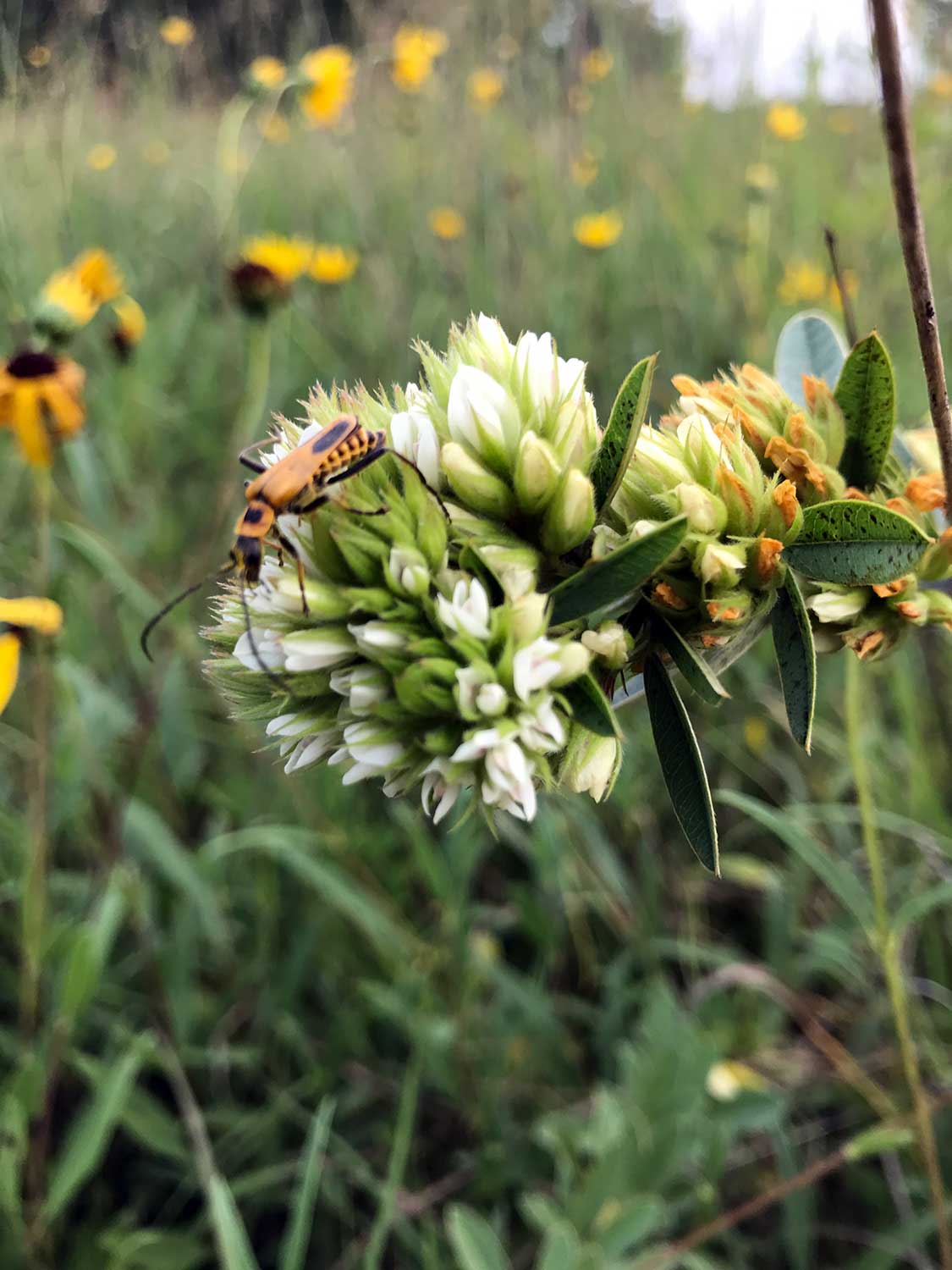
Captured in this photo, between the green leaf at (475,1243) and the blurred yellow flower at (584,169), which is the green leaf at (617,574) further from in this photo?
the blurred yellow flower at (584,169)

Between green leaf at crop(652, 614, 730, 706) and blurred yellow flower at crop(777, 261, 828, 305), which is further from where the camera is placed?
blurred yellow flower at crop(777, 261, 828, 305)

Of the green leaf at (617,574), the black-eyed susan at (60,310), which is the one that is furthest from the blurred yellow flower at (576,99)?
the green leaf at (617,574)

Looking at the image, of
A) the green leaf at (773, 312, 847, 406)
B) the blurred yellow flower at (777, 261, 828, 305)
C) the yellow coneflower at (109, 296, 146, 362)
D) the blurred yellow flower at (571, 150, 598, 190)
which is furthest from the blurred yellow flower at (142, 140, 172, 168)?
the green leaf at (773, 312, 847, 406)

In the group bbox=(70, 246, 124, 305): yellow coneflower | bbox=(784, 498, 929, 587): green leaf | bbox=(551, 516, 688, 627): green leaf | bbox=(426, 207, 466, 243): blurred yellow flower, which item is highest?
bbox=(70, 246, 124, 305): yellow coneflower

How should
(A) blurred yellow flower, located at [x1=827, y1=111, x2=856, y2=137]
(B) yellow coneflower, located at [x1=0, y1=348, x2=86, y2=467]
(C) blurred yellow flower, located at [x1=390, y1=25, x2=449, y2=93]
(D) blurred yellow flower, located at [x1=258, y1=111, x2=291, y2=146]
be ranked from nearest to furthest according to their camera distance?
(B) yellow coneflower, located at [x1=0, y1=348, x2=86, y2=467] < (C) blurred yellow flower, located at [x1=390, y1=25, x2=449, y2=93] < (A) blurred yellow flower, located at [x1=827, y1=111, x2=856, y2=137] < (D) blurred yellow flower, located at [x1=258, y1=111, x2=291, y2=146]

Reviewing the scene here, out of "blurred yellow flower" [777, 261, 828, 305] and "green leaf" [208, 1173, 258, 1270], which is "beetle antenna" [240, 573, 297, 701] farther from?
"blurred yellow flower" [777, 261, 828, 305]
